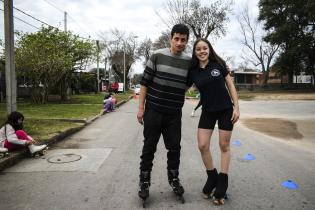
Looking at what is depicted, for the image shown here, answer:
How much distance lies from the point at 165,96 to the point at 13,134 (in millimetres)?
3625

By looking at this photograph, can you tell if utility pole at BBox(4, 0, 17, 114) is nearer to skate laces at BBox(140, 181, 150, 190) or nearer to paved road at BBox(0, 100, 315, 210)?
paved road at BBox(0, 100, 315, 210)

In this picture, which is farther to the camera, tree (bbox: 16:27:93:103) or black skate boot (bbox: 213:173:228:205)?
tree (bbox: 16:27:93:103)

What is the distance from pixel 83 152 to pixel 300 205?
4608 millimetres

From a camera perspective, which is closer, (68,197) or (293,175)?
(68,197)

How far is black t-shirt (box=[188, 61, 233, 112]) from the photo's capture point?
4223 millimetres

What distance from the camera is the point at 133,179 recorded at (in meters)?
5.23

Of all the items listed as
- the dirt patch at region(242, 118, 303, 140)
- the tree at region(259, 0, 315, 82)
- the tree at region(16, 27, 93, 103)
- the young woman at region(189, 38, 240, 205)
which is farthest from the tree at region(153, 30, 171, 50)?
the young woman at region(189, 38, 240, 205)

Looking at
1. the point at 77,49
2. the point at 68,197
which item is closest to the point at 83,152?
the point at 68,197

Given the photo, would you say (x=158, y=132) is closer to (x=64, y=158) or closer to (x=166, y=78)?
(x=166, y=78)

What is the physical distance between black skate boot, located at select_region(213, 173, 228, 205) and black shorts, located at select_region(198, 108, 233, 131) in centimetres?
57

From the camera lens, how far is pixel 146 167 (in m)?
4.36

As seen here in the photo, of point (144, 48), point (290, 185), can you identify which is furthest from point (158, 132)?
point (144, 48)

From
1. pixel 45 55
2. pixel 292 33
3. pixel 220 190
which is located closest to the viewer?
pixel 220 190

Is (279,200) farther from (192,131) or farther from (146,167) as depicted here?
(192,131)
